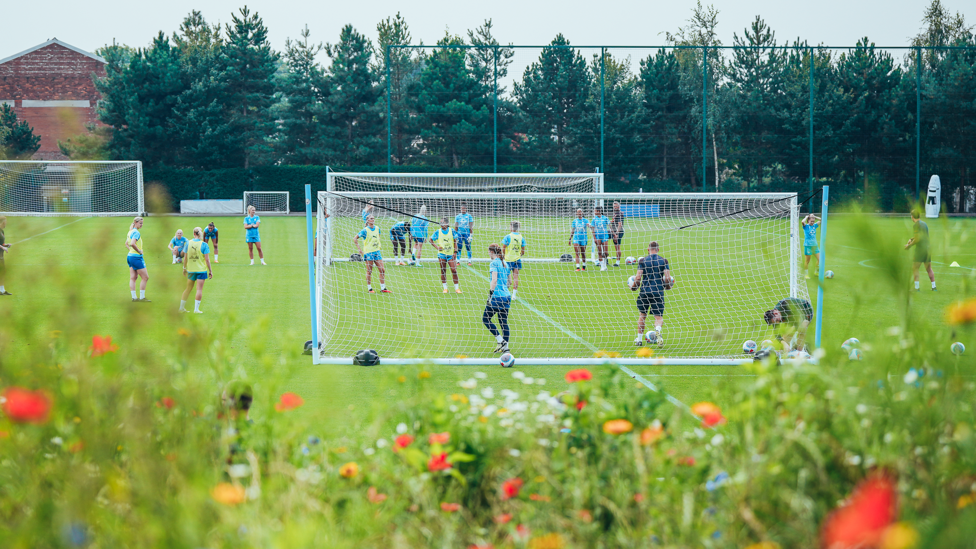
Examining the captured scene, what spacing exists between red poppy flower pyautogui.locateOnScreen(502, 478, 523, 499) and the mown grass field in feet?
2.31

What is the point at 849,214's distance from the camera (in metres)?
3.14

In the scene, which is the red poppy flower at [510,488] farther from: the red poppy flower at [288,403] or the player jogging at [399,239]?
the player jogging at [399,239]

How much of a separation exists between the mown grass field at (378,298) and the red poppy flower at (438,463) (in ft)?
1.38

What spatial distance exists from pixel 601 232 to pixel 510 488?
15851mm

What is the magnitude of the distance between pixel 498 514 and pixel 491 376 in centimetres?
586

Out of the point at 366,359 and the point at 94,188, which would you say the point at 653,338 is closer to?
the point at 366,359

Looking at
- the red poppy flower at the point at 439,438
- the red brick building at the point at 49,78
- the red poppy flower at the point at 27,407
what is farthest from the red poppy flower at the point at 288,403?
the red brick building at the point at 49,78

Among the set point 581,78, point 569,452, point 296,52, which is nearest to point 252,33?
point 296,52

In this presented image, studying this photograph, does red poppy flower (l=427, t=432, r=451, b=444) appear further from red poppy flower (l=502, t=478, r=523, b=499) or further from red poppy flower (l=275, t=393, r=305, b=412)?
red poppy flower (l=275, t=393, r=305, b=412)

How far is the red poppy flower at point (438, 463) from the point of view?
3002 mm

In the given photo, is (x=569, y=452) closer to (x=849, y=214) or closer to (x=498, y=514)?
(x=498, y=514)

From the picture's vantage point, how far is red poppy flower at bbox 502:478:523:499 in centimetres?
288

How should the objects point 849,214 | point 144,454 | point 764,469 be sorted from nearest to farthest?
point 144,454 < point 764,469 < point 849,214

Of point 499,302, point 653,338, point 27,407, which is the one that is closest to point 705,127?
point 653,338
